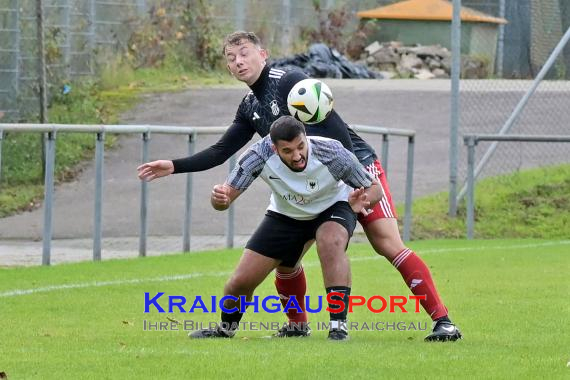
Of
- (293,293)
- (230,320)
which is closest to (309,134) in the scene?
(293,293)

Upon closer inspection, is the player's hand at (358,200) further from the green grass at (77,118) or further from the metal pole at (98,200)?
the green grass at (77,118)

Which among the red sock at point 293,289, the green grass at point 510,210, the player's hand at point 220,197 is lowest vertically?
the green grass at point 510,210

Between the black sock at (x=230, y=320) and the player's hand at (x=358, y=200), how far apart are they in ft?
3.56

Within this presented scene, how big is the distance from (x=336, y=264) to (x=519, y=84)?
12.6 meters

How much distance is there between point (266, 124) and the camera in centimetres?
845

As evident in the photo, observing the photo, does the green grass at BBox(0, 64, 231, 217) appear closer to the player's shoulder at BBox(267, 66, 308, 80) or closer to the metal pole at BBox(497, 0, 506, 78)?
the metal pole at BBox(497, 0, 506, 78)

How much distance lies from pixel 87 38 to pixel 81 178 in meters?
5.12

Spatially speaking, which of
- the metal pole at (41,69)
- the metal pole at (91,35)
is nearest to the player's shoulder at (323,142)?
the metal pole at (41,69)

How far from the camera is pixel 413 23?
3309 centimetres

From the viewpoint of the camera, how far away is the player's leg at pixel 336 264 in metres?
7.91

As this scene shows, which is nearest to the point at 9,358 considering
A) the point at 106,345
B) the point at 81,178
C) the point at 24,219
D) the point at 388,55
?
the point at 106,345

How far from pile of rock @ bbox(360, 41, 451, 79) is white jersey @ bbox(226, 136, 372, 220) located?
2299 cm

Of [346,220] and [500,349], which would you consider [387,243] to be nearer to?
[346,220]

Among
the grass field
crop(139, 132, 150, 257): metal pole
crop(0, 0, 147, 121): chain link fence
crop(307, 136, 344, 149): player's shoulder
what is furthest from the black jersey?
crop(0, 0, 147, 121): chain link fence
